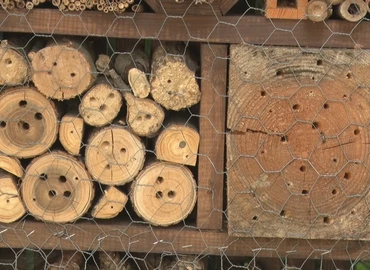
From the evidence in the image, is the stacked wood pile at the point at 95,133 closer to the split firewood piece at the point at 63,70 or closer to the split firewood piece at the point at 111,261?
the split firewood piece at the point at 63,70

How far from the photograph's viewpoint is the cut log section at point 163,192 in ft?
7.72

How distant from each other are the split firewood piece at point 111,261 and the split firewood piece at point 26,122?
16.9 inches

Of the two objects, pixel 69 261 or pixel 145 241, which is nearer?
pixel 145 241

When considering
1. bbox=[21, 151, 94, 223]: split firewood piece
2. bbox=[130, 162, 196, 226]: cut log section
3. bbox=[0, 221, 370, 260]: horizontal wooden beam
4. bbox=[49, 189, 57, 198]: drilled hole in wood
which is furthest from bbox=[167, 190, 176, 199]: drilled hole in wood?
bbox=[49, 189, 57, 198]: drilled hole in wood

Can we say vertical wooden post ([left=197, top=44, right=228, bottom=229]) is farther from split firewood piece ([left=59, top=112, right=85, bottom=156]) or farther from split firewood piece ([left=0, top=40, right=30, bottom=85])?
split firewood piece ([left=0, top=40, right=30, bottom=85])

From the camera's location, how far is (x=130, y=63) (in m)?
2.37

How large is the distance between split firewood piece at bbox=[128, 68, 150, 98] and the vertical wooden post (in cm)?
17

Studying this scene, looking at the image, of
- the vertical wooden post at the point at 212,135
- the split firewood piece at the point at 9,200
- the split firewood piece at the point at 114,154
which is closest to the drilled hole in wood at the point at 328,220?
the vertical wooden post at the point at 212,135

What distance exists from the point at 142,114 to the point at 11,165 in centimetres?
43

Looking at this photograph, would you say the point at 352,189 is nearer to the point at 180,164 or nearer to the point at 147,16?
the point at 180,164

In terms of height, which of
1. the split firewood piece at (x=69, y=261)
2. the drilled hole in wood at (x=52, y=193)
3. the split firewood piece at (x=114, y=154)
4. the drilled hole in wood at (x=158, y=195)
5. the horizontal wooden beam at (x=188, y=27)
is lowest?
the split firewood piece at (x=69, y=261)

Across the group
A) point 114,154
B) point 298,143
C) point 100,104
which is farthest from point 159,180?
point 298,143

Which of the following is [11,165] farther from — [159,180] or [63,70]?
[159,180]

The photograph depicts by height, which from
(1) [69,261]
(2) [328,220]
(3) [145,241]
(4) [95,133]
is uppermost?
(4) [95,133]
